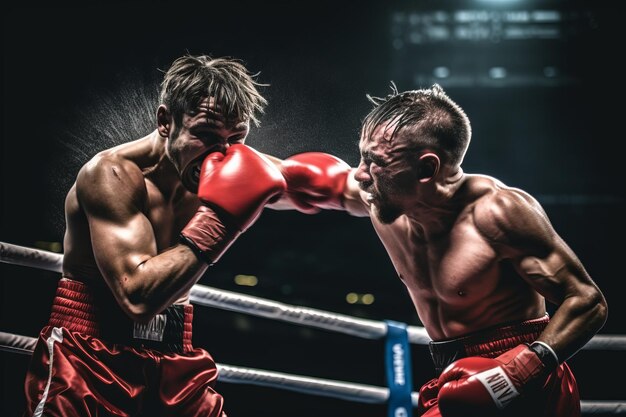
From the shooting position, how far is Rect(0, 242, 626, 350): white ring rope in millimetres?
1954

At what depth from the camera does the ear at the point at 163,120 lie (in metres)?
1.81

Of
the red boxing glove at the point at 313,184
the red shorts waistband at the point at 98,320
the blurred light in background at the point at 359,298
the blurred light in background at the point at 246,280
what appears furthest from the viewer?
the blurred light in background at the point at 359,298

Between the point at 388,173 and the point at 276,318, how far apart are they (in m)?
0.78

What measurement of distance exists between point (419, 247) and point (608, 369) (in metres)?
6.66

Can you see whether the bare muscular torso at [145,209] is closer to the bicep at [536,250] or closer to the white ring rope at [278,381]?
the white ring rope at [278,381]

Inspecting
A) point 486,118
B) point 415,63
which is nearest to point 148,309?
point 415,63

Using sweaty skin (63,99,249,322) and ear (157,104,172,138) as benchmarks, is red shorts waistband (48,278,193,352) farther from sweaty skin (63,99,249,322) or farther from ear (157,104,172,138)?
ear (157,104,172,138)

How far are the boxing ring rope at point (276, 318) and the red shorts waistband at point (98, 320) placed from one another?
32 centimetres

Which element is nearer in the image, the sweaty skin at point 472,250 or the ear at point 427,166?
the sweaty skin at point 472,250

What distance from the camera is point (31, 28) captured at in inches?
109

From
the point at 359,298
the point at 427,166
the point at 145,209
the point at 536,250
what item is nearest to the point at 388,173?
the point at 427,166

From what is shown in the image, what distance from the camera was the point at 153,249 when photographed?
5.45 feet

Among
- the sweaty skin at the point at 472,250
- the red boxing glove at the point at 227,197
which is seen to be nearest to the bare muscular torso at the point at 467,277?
the sweaty skin at the point at 472,250

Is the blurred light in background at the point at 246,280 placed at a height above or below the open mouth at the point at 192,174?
below
